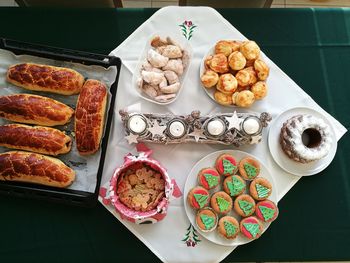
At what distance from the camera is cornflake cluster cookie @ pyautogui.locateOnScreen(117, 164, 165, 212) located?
1.21 metres

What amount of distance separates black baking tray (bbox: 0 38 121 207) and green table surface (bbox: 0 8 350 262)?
42 mm

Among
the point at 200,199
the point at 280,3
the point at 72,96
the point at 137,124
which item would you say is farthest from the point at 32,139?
the point at 280,3

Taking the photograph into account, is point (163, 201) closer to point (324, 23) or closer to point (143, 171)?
point (143, 171)

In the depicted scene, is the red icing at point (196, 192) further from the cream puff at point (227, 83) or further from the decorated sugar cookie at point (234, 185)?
the cream puff at point (227, 83)

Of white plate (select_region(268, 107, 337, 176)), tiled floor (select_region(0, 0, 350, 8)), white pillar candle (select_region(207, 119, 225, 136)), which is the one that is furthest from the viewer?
tiled floor (select_region(0, 0, 350, 8))

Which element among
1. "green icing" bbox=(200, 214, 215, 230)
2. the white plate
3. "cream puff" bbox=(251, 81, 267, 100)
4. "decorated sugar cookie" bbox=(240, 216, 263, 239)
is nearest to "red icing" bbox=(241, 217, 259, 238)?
"decorated sugar cookie" bbox=(240, 216, 263, 239)

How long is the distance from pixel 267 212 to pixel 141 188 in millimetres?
435

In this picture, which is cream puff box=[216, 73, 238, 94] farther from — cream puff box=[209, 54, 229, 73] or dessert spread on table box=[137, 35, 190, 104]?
dessert spread on table box=[137, 35, 190, 104]

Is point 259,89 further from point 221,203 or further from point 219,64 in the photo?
point 221,203

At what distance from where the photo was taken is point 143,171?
125 centimetres

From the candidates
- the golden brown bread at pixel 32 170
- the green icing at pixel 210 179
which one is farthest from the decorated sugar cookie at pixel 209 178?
the golden brown bread at pixel 32 170

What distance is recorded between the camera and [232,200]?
4.18 feet

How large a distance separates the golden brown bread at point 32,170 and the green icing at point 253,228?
2.04 ft

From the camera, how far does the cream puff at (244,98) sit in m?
1.24
